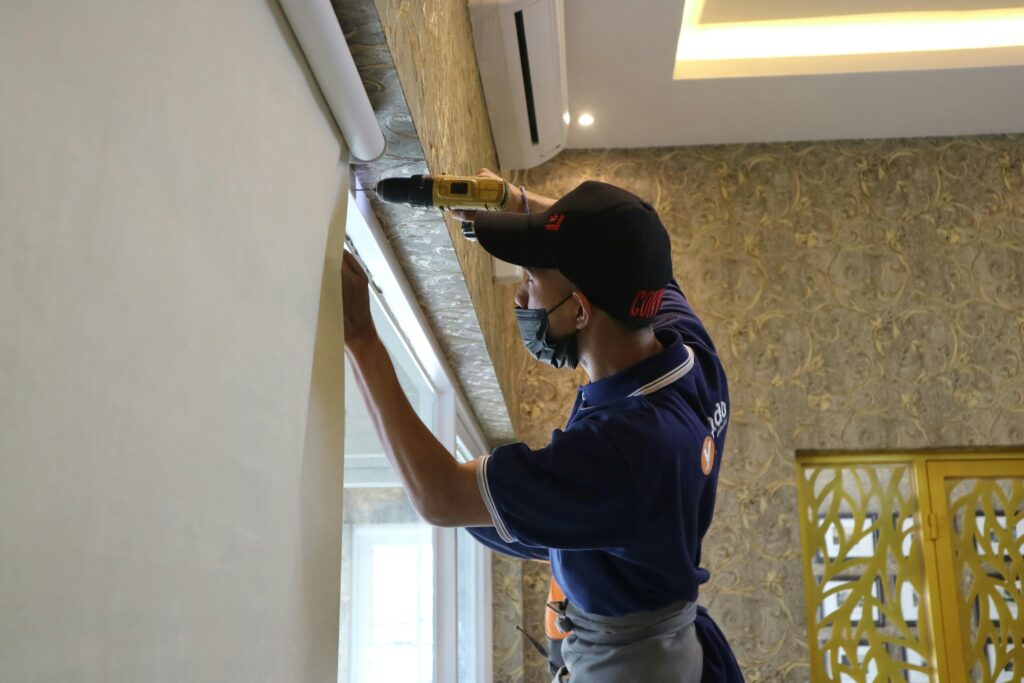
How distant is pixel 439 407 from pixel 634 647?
A: 3.52 feet

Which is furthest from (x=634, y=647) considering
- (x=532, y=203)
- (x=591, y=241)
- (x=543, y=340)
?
(x=532, y=203)

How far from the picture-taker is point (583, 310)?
1.14 metres

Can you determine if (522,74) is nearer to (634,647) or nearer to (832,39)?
(832,39)

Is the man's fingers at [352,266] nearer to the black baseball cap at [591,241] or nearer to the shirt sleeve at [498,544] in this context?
the black baseball cap at [591,241]

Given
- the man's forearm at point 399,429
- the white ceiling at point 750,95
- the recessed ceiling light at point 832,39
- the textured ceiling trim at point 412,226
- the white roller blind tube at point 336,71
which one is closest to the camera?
the white roller blind tube at point 336,71

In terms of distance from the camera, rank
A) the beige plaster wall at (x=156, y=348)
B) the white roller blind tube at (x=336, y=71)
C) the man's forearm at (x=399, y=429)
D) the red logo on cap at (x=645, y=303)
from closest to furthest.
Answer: the beige plaster wall at (x=156, y=348), the white roller blind tube at (x=336, y=71), the man's forearm at (x=399, y=429), the red logo on cap at (x=645, y=303)

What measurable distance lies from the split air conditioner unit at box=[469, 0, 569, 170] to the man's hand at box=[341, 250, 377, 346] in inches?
50.8

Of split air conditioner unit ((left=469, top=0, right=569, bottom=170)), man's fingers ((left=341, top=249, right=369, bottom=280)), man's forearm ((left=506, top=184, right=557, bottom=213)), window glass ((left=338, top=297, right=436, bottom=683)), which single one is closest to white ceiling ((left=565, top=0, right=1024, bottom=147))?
split air conditioner unit ((left=469, top=0, right=569, bottom=170))

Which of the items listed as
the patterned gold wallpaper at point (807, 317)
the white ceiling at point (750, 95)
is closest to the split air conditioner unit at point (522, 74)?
the white ceiling at point (750, 95)

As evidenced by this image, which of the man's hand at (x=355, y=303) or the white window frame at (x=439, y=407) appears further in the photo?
the white window frame at (x=439, y=407)

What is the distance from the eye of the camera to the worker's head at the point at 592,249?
1.04 m

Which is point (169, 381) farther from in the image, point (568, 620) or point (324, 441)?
point (568, 620)

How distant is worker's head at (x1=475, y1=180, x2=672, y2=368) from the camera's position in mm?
1039

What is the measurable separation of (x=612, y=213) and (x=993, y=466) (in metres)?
2.86
